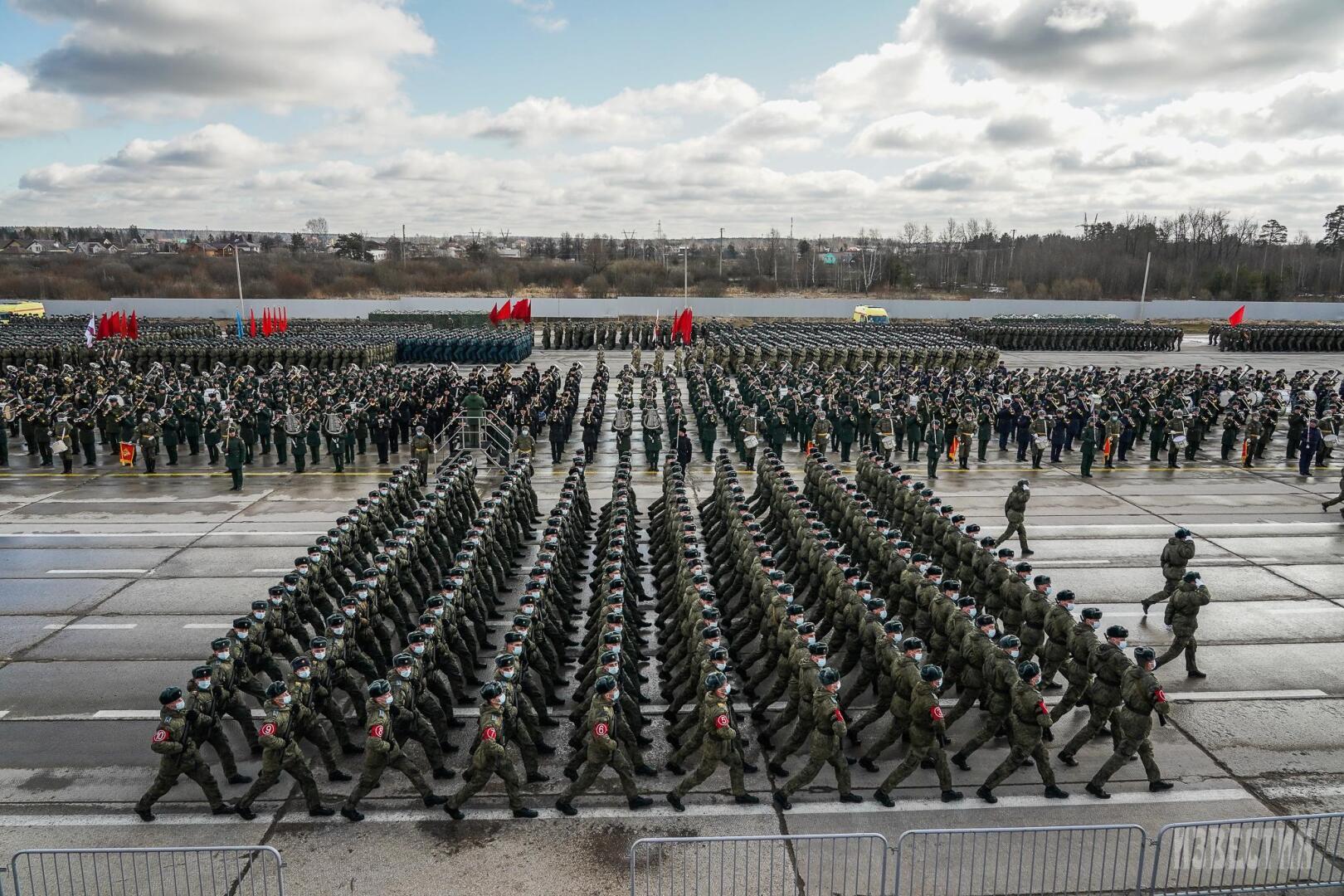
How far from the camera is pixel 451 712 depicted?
846 cm

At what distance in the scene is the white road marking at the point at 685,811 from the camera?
23.1ft

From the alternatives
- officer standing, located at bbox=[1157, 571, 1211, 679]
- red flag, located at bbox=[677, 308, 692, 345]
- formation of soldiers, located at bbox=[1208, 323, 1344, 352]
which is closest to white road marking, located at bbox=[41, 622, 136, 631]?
officer standing, located at bbox=[1157, 571, 1211, 679]

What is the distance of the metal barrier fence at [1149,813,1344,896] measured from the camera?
6.21m

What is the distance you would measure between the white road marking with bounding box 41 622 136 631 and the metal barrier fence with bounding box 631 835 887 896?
786 cm

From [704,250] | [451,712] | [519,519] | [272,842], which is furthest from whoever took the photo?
[704,250]

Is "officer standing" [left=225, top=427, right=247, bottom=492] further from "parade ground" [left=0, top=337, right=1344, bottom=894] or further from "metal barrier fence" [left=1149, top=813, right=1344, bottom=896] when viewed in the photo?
"metal barrier fence" [left=1149, top=813, right=1344, bottom=896]

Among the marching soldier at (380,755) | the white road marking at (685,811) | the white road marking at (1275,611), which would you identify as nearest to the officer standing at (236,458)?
the white road marking at (685,811)

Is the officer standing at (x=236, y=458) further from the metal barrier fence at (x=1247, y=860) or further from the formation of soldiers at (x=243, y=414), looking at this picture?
the metal barrier fence at (x=1247, y=860)

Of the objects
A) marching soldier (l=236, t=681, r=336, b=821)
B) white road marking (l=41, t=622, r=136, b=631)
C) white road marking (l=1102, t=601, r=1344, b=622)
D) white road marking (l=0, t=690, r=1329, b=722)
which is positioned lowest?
white road marking (l=0, t=690, r=1329, b=722)

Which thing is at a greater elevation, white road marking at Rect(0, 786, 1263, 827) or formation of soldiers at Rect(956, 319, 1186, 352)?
formation of soldiers at Rect(956, 319, 1186, 352)

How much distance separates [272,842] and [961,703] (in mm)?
5807

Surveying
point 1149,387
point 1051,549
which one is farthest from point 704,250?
point 1051,549

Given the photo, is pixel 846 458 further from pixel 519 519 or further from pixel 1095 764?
pixel 1095 764

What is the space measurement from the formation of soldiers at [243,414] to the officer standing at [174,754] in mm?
9498
